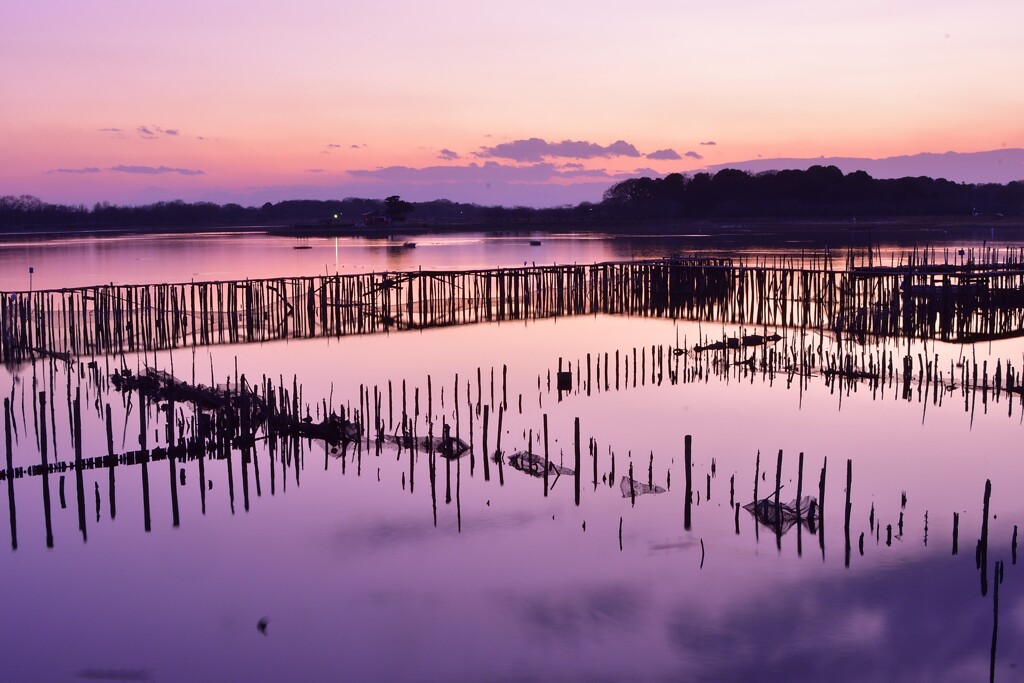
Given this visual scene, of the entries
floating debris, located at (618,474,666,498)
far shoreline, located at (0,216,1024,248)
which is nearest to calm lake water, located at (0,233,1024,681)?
floating debris, located at (618,474,666,498)

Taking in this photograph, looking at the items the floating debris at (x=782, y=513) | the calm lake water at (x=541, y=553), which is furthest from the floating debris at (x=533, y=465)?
the floating debris at (x=782, y=513)

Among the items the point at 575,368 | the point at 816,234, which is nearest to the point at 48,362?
the point at 575,368

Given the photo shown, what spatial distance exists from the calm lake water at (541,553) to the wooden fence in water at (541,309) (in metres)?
8.77

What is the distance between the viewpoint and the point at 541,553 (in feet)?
34.9

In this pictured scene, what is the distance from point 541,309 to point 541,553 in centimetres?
2524

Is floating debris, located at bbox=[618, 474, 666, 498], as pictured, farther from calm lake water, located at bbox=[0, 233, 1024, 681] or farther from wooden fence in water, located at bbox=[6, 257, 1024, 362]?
wooden fence in water, located at bbox=[6, 257, 1024, 362]

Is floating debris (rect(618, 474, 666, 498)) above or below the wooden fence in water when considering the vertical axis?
below

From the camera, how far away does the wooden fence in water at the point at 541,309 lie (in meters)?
25.7

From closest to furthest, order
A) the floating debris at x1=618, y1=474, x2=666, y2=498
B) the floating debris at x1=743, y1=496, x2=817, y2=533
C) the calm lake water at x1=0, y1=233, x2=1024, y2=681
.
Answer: the calm lake water at x1=0, y1=233, x2=1024, y2=681 < the floating debris at x1=743, y1=496, x2=817, y2=533 < the floating debris at x1=618, y1=474, x2=666, y2=498

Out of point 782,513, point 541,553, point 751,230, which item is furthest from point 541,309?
point 751,230

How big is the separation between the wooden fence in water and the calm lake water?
8.77 metres

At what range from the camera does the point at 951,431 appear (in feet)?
49.8

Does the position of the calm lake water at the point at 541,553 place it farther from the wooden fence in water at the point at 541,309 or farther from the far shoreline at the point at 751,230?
the far shoreline at the point at 751,230

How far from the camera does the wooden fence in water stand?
25.7 metres
